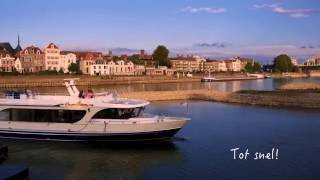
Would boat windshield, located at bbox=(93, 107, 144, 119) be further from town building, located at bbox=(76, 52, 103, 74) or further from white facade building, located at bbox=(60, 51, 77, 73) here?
town building, located at bbox=(76, 52, 103, 74)

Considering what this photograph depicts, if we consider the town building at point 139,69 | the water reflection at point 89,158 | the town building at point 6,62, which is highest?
the town building at point 6,62

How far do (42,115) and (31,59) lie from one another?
10860 centimetres

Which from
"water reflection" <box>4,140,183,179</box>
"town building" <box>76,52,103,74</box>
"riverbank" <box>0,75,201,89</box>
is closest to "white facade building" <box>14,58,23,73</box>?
"town building" <box>76,52,103,74</box>

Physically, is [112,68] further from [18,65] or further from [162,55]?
[18,65]

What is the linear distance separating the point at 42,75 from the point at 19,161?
9205cm

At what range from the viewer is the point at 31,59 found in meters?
131

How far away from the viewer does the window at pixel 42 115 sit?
1030 inches

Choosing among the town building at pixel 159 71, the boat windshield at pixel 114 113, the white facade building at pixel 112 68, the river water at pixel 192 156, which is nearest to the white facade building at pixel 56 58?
the white facade building at pixel 112 68

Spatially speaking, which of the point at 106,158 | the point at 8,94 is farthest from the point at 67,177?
the point at 8,94

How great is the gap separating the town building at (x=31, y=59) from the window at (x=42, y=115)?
107m

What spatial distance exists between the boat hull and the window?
2.31ft

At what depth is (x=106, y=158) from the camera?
2403cm

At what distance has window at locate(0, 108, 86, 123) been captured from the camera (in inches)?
1030

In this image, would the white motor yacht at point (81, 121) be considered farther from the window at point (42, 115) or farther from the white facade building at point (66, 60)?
the white facade building at point (66, 60)
